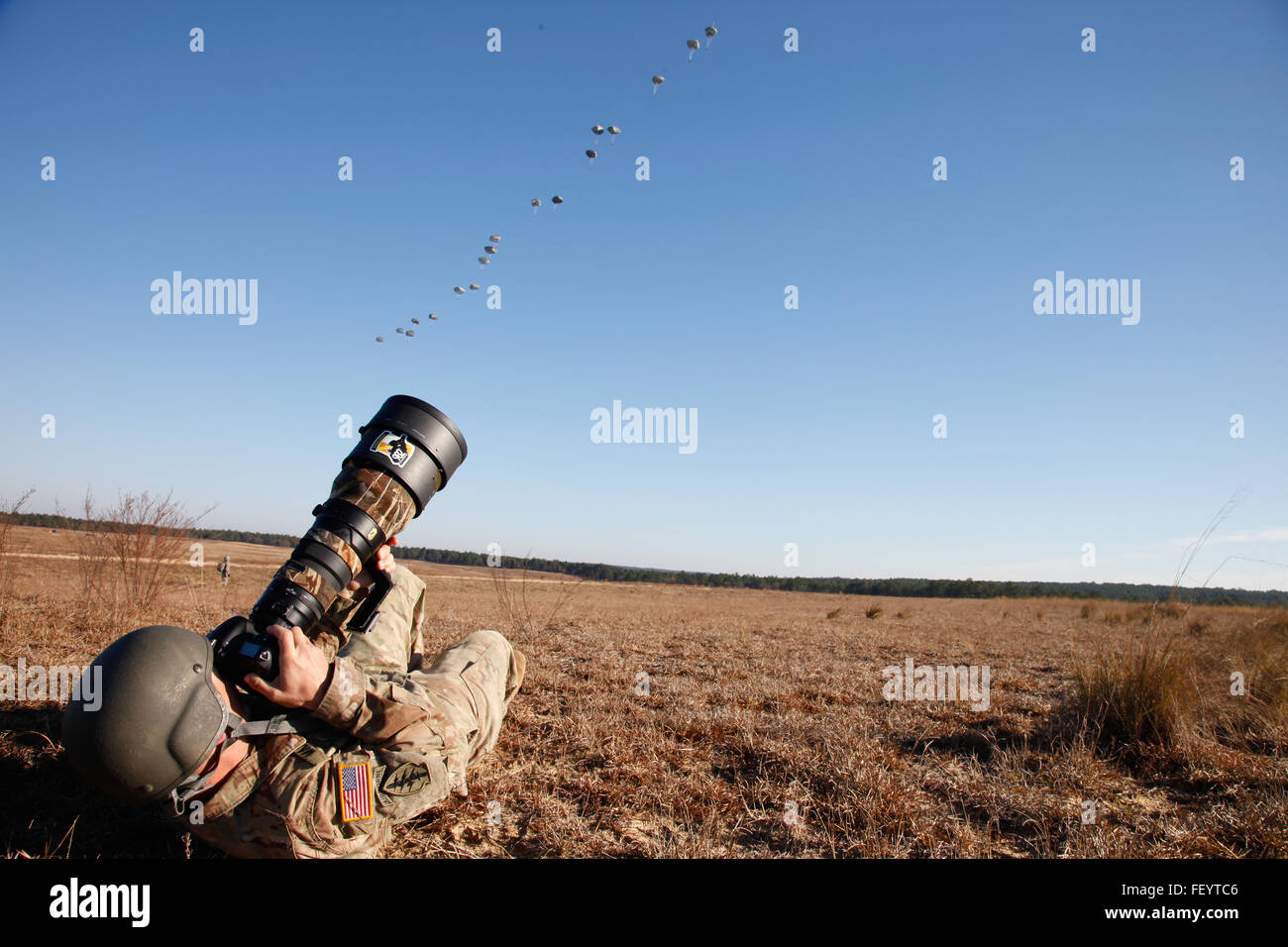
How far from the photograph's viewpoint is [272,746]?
2.55 meters

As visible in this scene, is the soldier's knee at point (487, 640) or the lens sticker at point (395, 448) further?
the soldier's knee at point (487, 640)

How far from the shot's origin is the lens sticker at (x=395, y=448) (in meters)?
3.16

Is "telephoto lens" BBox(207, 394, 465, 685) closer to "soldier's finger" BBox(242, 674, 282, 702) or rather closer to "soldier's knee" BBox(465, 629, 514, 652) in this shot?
"soldier's finger" BBox(242, 674, 282, 702)

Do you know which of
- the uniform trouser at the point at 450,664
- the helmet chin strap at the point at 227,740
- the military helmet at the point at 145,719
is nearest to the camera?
the military helmet at the point at 145,719

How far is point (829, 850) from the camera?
2756 mm

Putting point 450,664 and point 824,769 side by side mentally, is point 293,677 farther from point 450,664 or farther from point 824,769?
point 824,769

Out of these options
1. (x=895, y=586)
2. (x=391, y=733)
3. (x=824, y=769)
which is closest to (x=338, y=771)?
(x=391, y=733)

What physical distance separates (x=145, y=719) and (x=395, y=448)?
1.53 metres

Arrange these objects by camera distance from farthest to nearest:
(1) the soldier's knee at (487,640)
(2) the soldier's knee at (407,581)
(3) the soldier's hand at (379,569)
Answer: (2) the soldier's knee at (407,581) → (1) the soldier's knee at (487,640) → (3) the soldier's hand at (379,569)

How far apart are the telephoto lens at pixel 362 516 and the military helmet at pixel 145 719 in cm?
19

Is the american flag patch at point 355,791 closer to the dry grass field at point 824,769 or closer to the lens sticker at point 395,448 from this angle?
the dry grass field at point 824,769

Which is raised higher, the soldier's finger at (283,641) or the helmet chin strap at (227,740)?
the soldier's finger at (283,641)

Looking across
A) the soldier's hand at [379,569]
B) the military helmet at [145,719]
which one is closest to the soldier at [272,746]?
the military helmet at [145,719]
